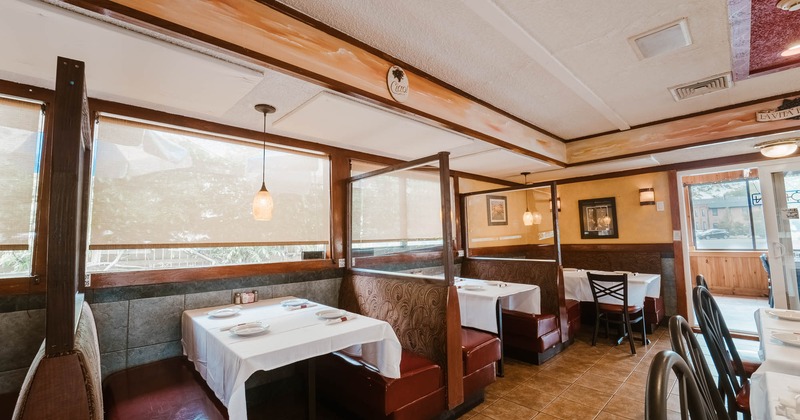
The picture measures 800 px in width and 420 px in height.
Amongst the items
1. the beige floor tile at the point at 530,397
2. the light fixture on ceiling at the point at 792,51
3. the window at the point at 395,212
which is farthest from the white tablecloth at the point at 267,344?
the light fixture on ceiling at the point at 792,51

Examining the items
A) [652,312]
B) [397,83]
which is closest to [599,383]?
[652,312]

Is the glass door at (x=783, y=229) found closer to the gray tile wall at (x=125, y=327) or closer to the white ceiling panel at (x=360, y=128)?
the white ceiling panel at (x=360, y=128)

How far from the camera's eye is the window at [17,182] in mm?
2176

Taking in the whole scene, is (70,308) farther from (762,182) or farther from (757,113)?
(762,182)

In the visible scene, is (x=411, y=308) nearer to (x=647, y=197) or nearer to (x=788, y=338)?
(x=788, y=338)

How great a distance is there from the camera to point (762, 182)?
4359mm

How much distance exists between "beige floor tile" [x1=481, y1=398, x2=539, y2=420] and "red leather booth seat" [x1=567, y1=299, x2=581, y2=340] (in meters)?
1.80

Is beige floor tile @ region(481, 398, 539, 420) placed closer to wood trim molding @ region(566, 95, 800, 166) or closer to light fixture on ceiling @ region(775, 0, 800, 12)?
light fixture on ceiling @ region(775, 0, 800, 12)

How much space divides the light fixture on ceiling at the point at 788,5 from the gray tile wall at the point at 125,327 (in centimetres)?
423

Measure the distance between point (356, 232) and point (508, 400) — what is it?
224 centimetres

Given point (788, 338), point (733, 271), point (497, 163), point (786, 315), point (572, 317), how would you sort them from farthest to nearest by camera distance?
point (733, 271) → point (497, 163) → point (572, 317) → point (786, 315) → point (788, 338)

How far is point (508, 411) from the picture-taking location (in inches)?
110

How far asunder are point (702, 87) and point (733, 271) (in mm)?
6306

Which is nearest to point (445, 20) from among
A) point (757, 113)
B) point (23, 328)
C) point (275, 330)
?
point (275, 330)
